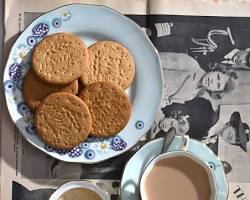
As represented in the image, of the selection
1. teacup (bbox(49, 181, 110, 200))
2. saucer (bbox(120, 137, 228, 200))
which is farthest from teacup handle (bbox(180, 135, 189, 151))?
teacup (bbox(49, 181, 110, 200))

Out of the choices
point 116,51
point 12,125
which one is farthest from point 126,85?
point 12,125

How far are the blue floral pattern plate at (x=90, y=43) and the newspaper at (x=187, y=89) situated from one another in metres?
0.02

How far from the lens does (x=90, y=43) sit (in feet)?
2.57

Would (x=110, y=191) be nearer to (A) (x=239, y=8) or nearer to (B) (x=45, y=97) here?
(B) (x=45, y=97)

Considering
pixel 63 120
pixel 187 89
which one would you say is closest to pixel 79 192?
pixel 63 120

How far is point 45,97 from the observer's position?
2.50 ft

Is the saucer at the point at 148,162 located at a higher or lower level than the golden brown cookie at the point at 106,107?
lower

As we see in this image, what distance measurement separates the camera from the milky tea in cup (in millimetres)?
754

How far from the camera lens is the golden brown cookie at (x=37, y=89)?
2.50 feet

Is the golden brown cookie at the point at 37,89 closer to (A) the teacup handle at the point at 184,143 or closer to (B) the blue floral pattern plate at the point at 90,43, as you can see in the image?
(B) the blue floral pattern plate at the point at 90,43

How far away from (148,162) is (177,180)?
44mm

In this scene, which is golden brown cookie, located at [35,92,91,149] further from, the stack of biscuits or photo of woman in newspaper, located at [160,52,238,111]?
photo of woman in newspaper, located at [160,52,238,111]

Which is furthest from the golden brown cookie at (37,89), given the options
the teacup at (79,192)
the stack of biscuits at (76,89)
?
the teacup at (79,192)

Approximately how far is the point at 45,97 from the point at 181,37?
0.20m
